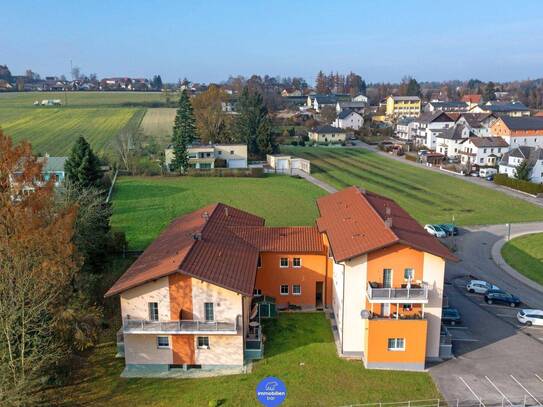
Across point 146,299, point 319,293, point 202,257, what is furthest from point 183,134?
point 146,299

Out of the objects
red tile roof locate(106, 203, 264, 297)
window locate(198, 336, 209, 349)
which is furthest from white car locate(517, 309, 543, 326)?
window locate(198, 336, 209, 349)

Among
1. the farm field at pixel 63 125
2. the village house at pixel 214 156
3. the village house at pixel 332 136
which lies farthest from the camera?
the village house at pixel 332 136

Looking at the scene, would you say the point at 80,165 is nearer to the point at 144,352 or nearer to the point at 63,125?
the point at 144,352

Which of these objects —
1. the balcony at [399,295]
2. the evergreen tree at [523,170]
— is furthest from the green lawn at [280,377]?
the evergreen tree at [523,170]

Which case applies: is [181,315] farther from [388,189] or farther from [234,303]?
[388,189]

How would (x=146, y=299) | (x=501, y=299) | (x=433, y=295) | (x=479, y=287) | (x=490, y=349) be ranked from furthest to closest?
(x=479, y=287)
(x=501, y=299)
(x=490, y=349)
(x=433, y=295)
(x=146, y=299)

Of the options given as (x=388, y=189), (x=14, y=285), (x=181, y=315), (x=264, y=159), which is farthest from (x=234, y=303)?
(x=264, y=159)

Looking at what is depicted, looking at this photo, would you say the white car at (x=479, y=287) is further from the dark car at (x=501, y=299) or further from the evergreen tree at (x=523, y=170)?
the evergreen tree at (x=523, y=170)
